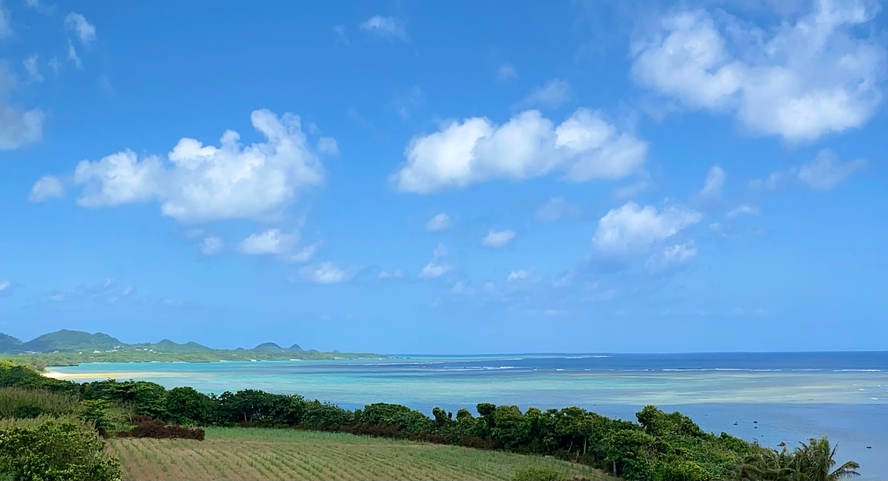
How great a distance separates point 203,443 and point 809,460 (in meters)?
22.8

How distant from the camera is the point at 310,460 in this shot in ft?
84.2

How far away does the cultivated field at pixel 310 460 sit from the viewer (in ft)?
73.8

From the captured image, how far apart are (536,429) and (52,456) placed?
63.8 feet

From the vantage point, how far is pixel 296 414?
37969 mm

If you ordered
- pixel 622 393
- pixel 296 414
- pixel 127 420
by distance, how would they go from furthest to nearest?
pixel 622 393 → pixel 296 414 → pixel 127 420

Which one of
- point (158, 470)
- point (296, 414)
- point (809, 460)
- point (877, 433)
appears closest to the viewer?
point (809, 460)

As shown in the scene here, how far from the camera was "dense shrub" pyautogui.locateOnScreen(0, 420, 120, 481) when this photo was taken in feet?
46.8

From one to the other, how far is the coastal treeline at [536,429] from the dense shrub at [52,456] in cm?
1428

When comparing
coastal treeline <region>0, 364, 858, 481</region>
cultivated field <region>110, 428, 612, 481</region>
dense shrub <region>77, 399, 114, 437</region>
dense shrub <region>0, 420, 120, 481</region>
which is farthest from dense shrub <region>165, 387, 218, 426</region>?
dense shrub <region>0, 420, 120, 481</region>

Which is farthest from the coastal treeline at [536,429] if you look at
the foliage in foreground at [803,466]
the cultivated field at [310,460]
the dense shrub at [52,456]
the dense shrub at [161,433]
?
the dense shrub at [52,456]

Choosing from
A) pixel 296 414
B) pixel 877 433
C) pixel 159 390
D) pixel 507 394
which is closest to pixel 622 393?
pixel 507 394

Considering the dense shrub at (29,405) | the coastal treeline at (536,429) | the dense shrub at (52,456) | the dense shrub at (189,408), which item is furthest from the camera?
the dense shrub at (189,408)

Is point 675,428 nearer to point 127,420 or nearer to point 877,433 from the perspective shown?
point 877,433

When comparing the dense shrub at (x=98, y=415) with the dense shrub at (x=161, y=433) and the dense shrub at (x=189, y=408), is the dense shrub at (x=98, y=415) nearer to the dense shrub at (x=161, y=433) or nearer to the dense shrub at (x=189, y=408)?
the dense shrub at (x=161, y=433)
